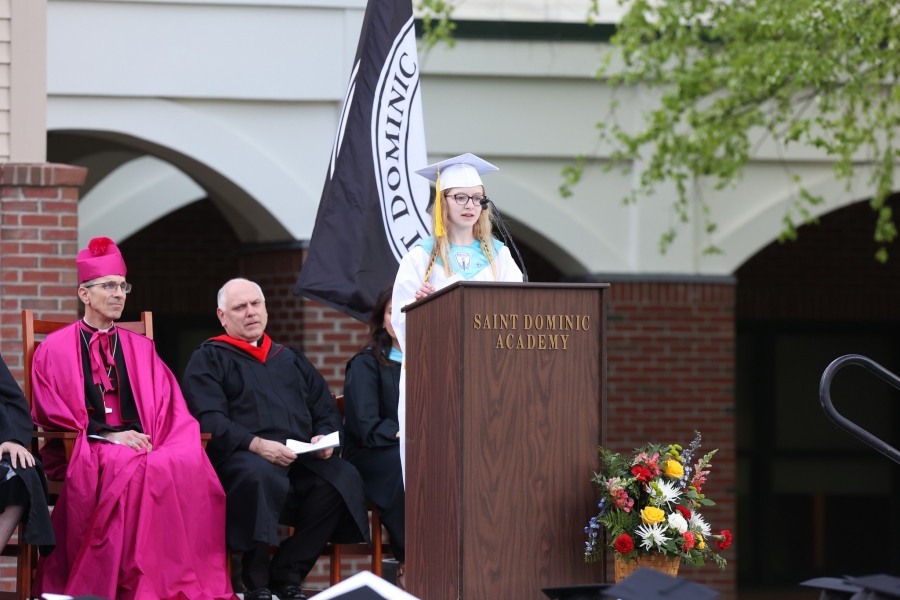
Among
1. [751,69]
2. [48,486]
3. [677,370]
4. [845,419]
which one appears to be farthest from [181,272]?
[845,419]

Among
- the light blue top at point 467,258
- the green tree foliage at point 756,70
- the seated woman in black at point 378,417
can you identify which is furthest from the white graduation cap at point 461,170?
the green tree foliage at point 756,70

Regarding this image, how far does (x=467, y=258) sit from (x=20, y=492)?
198 centimetres

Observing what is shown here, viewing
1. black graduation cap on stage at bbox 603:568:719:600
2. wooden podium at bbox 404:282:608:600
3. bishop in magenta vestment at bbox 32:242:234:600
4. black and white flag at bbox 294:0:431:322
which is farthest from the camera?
black and white flag at bbox 294:0:431:322

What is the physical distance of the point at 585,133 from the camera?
10.4 metres

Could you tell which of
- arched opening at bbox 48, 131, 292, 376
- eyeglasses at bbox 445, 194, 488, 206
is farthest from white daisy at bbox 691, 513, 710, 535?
arched opening at bbox 48, 131, 292, 376

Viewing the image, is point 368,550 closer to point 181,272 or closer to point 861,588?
point 861,588

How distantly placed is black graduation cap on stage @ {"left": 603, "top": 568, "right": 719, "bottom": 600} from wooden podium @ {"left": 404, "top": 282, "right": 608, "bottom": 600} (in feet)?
1.06

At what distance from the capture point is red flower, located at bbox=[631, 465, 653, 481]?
4500 mm

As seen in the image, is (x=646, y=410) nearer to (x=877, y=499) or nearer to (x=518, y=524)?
(x=877, y=499)

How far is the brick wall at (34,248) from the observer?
731cm

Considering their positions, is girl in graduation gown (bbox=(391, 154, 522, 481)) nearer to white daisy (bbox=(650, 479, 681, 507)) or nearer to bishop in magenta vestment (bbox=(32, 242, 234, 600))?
bishop in magenta vestment (bbox=(32, 242, 234, 600))

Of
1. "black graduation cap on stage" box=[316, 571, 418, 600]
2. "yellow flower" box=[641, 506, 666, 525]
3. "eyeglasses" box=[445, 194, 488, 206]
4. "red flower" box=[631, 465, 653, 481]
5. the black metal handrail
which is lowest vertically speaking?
"black graduation cap on stage" box=[316, 571, 418, 600]

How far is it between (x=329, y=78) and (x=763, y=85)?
9.82ft

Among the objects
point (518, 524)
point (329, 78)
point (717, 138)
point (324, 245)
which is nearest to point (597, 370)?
point (518, 524)
